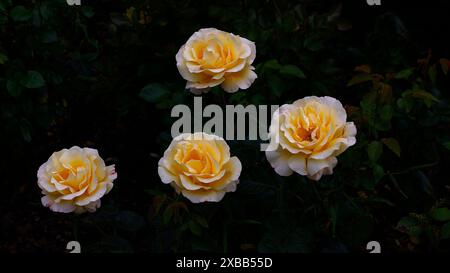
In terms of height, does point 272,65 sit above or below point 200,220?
above

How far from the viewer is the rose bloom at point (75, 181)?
1.75 meters

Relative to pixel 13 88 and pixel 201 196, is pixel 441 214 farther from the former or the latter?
pixel 13 88

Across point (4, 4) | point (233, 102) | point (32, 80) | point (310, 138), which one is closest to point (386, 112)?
point (310, 138)

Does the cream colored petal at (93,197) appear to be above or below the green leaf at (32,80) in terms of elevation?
below

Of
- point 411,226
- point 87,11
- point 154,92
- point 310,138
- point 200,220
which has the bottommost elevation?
point 411,226

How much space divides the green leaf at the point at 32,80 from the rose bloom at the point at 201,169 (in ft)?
3.04

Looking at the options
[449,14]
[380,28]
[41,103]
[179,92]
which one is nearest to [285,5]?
[380,28]

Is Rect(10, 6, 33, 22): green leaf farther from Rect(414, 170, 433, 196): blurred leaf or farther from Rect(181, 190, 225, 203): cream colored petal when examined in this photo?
Rect(414, 170, 433, 196): blurred leaf

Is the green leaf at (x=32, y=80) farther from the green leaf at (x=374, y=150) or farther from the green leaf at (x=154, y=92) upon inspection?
the green leaf at (x=374, y=150)

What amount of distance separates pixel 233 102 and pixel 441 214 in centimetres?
73

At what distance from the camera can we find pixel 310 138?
172cm

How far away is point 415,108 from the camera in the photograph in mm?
2270

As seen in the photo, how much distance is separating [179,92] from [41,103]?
0.61m

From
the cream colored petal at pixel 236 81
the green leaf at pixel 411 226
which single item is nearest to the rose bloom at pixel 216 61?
the cream colored petal at pixel 236 81
